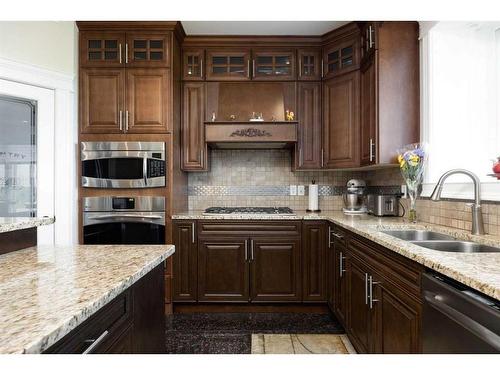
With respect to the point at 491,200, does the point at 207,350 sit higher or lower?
lower

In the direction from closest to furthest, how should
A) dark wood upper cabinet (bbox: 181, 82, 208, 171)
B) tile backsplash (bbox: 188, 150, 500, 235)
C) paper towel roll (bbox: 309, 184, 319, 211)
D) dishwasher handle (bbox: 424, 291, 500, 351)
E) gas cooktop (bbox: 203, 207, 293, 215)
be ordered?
dishwasher handle (bbox: 424, 291, 500, 351) < gas cooktop (bbox: 203, 207, 293, 215) < dark wood upper cabinet (bbox: 181, 82, 208, 171) < paper towel roll (bbox: 309, 184, 319, 211) < tile backsplash (bbox: 188, 150, 500, 235)

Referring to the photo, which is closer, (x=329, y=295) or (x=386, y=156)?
(x=386, y=156)

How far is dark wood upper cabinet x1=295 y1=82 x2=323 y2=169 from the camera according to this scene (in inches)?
124

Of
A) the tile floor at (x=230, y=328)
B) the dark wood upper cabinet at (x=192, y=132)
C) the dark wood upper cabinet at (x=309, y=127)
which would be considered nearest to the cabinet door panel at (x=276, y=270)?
the tile floor at (x=230, y=328)

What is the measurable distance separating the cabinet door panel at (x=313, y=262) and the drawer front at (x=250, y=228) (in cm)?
11

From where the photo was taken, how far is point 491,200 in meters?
1.73

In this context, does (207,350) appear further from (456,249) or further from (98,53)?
(98,53)

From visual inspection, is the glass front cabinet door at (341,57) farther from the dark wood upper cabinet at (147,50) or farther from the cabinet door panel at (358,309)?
the cabinet door panel at (358,309)

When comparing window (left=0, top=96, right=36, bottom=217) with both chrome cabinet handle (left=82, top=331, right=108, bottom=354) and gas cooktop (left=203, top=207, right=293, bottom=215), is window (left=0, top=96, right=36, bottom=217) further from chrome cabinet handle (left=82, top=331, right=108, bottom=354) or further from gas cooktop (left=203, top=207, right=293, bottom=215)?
chrome cabinet handle (left=82, top=331, right=108, bottom=354)

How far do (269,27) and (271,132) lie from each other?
935 mm

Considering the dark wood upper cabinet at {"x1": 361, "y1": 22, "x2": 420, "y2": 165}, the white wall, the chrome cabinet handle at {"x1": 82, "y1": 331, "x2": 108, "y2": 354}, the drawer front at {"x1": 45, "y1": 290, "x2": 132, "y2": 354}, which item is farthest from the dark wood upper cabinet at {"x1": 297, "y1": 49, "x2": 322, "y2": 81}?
the chrome cabinet handle at {"x1": 82, "y1": 331, "x2": 108, "y2": 354}

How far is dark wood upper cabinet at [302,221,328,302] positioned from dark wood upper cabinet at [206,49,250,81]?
1.55 meters

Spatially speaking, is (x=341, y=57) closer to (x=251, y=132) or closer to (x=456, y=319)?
(x=251, y=132)
